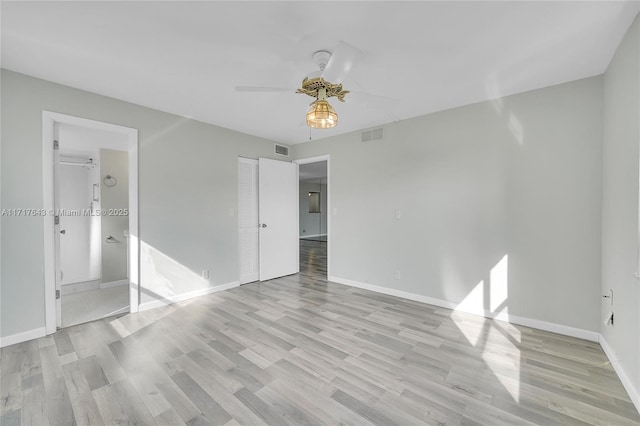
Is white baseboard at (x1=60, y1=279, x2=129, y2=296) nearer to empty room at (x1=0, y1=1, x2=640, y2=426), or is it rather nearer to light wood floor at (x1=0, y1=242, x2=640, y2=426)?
empty room at (x1=0, y1=1, x2=640, y2=426)

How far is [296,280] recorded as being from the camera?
479 centimetres

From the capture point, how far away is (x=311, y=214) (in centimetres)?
1159

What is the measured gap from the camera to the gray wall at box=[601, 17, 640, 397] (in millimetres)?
1777

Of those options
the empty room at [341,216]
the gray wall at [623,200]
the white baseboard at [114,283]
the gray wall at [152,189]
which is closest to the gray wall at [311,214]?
the gray wall at [152,189]

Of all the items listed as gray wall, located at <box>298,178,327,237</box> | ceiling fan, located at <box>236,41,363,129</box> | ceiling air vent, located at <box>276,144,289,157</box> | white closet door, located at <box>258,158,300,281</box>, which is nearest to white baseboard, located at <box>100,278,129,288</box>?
white closet door, located at <box>258,158,300,281</box>

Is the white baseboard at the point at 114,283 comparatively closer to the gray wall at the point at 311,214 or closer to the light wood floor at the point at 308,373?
the light wood floor at the point at 308,373

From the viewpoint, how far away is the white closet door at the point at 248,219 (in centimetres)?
453

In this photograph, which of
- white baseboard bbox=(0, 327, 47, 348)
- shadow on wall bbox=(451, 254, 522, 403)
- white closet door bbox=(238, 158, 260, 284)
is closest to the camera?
shadow on wall bbox=(451, 254, 522, 403)

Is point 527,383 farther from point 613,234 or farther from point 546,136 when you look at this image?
point 546,136

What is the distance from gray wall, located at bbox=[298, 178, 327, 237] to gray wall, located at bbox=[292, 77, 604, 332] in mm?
6855

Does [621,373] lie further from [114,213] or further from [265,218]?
[114,213]

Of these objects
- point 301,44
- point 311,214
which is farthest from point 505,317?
point 311,214

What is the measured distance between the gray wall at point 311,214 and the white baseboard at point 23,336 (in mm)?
8721

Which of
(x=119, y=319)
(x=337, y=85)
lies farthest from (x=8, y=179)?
(x=337, y=85)
